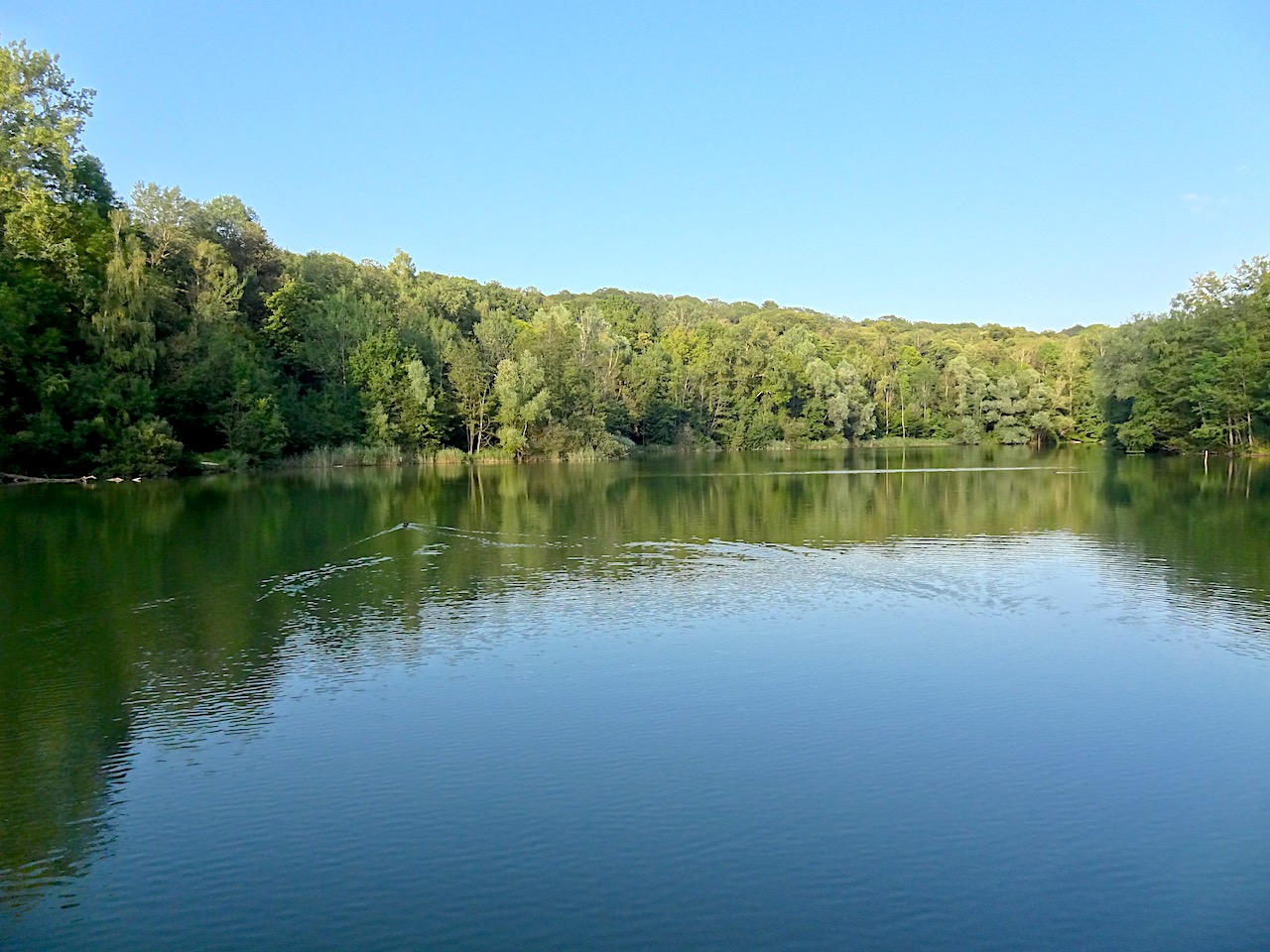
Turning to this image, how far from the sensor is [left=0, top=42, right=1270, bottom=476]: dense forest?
4553 cm

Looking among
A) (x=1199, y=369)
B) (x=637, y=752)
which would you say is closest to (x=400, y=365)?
(x=1199, y=369)

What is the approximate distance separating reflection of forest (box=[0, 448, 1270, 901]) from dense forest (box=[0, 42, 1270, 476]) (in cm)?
753

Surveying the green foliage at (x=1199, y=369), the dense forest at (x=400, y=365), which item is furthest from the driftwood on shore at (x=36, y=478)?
the green foliage at (x=1199, y=369)

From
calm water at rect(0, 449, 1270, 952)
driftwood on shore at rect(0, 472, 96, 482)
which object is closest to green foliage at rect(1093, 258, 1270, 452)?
calm water at rect(0, 449, 1270, 952)

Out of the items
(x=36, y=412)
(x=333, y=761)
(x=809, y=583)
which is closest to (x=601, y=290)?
(x=36, y=412)

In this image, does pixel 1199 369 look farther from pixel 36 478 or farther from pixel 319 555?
pixel 36 478

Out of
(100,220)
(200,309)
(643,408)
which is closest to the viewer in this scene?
(100,220)

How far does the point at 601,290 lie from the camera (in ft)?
467

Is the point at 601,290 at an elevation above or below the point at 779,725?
above

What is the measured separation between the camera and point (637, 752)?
8.93 meters

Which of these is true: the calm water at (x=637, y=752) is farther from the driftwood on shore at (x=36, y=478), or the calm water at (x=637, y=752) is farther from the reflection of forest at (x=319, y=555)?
the driftwood on shore at (x=36, y=478)

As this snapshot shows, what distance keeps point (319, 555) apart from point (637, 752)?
46.4 ft

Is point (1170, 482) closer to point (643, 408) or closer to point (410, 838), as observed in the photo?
point (410, 838)

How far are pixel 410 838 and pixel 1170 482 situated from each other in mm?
40437
